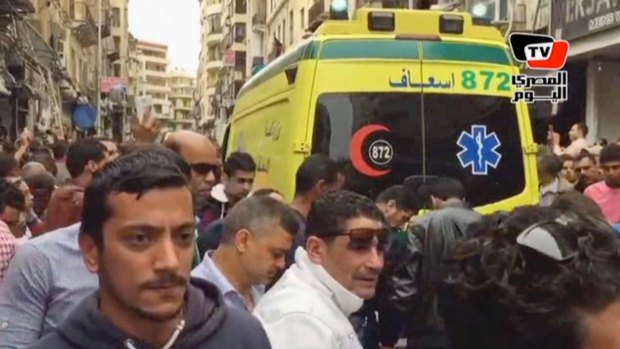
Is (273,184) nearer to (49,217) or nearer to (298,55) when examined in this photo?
(298,55)

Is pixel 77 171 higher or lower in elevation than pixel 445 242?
higher

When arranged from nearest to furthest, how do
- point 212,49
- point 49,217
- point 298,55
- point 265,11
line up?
1. point 49,217
2. point 298,55
3. point 265,11
4. point 212,49

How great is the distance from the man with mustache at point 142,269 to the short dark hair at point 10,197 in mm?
3795

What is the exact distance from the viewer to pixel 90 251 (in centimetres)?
223

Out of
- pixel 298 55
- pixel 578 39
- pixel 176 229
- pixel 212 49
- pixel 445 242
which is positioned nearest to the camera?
pixel 176 229

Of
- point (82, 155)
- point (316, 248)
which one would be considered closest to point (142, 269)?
point (316, 248)

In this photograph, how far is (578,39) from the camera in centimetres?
1811

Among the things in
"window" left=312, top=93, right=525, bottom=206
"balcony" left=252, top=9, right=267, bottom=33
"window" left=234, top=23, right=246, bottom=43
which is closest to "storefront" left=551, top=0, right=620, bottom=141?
"window" left=312, top=93, right=525, bottom=206

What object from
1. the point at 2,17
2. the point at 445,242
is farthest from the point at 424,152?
the point at 2,17

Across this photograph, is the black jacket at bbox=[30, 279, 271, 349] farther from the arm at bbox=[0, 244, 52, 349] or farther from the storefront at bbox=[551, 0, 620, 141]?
the storefront at bbox=[551, 0, 620, 141]

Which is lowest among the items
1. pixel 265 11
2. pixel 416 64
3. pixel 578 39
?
pixel 416 64

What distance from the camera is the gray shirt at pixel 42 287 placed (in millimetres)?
3158

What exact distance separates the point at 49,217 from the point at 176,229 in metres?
2.42

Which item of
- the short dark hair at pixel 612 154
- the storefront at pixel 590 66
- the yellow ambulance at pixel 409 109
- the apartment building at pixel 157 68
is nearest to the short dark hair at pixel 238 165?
the yellow ambulance at pixel 409 109
